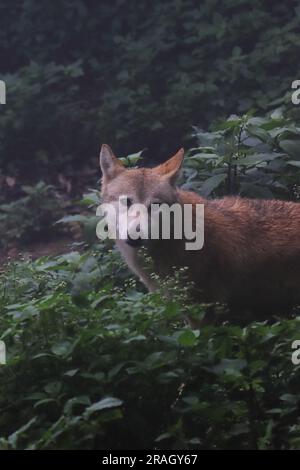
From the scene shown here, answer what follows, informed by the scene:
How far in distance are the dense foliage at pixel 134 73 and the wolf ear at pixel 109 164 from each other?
16.7 ft

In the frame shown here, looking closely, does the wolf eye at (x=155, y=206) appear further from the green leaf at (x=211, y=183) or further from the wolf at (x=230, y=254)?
the green leaf at (x=211, y=183)

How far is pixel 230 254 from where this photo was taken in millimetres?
6984

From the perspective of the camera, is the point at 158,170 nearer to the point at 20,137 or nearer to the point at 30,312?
the point at 30,312

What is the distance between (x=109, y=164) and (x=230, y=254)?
1.10 meters

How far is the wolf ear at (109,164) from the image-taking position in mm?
7355

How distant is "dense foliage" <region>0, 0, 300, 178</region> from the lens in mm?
12664

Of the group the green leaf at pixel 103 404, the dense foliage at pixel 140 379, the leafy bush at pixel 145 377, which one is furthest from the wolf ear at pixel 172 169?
the green leaf at pixel 103 404

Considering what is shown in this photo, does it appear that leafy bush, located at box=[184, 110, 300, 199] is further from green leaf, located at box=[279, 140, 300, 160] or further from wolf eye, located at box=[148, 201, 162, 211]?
wolf eye, located at box=[148, 201, 162, 211]

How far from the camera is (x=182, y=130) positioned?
12883 millimetres

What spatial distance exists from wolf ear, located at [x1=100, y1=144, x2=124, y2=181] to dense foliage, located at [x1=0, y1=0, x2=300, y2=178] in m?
5.08

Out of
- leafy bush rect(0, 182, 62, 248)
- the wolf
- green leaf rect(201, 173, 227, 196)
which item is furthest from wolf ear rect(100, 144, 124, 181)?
leafy bush rect(0, 182, 62, 248)

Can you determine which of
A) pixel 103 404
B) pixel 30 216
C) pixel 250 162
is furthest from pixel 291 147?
pixel 30 216

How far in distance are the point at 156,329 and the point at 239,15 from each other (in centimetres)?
818

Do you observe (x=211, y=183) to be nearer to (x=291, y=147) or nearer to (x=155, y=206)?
(x=291, y=147)
